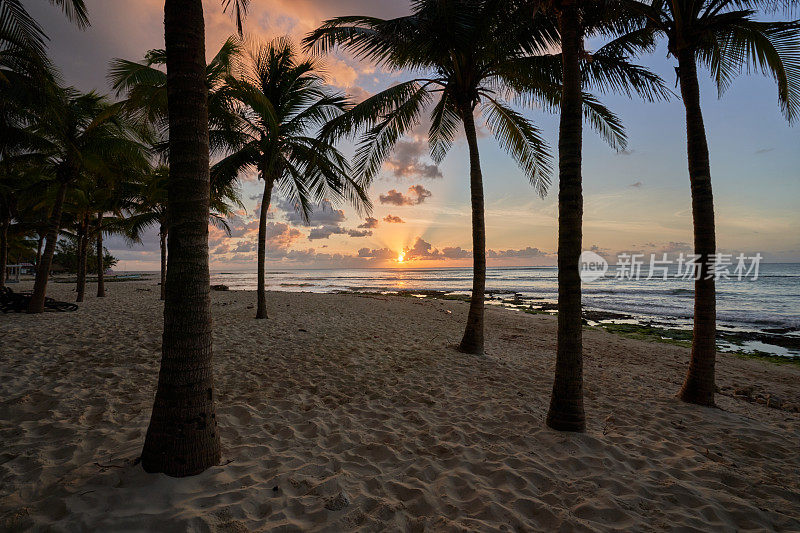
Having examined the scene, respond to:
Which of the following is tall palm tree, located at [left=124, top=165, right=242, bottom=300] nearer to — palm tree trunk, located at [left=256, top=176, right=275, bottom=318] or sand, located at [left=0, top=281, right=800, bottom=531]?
palm tree trunk, located at [left=256, top=176, right=275, bottom=318]

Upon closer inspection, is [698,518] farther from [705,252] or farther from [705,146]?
[705,146]

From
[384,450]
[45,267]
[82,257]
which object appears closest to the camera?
[384,450]

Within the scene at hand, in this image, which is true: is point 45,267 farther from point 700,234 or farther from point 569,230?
point 700,234

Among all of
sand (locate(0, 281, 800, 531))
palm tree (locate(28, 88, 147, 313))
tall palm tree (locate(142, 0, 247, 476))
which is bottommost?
sand (locate(0, 281, 800, 531))

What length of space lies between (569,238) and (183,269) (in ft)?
12.5

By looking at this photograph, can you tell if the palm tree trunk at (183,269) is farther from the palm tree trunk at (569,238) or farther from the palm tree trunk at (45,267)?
the palm tree trunk at (45,267)

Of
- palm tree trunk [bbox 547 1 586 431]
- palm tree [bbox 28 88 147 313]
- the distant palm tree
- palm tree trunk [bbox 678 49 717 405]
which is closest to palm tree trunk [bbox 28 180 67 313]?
palm tree [bbox 28 88 147 313]

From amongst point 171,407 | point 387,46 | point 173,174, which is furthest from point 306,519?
point 387,46

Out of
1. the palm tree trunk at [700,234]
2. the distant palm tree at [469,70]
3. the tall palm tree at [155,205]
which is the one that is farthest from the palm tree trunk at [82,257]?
the palm tree trunk at [700,234]

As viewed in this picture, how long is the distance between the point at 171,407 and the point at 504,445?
314 centimetres

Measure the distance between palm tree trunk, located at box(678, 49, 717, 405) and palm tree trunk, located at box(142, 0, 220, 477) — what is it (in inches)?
A: 255

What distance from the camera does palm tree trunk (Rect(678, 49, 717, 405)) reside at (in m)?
4.89

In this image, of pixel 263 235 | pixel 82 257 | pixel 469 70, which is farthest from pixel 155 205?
pixel 469 70

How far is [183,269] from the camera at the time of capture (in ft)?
8.39
